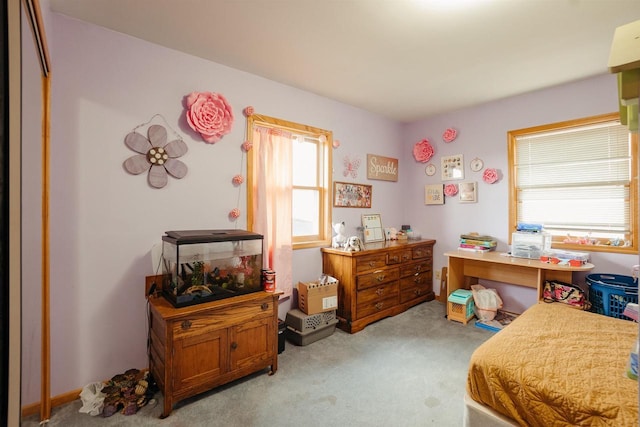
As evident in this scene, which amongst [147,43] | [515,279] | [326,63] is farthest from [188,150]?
[515,279]

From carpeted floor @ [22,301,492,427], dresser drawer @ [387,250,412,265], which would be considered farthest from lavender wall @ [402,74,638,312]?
carpeted floor @ [22,301,492,427]

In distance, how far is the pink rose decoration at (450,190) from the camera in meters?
3.84

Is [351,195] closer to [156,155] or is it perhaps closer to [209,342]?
[156,155]

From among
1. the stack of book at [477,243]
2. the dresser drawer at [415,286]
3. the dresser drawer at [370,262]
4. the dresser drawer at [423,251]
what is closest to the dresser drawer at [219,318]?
the dresser drawer at [370,262]

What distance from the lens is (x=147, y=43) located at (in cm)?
225

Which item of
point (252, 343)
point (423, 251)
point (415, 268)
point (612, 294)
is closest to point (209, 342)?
point (252, 343)

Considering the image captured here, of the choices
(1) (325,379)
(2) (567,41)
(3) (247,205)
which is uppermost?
(2) (567,41)

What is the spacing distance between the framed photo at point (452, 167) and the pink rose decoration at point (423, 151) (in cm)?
19

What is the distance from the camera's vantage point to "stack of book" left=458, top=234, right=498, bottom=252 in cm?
343

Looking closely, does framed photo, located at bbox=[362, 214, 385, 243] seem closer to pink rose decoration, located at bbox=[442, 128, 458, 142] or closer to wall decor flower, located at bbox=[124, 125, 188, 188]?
pink rose decoration, located at bbox=[442, 128, 458, 142]

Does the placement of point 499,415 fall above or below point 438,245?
below

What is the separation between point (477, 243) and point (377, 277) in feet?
4.27

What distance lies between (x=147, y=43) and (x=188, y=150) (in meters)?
0.83

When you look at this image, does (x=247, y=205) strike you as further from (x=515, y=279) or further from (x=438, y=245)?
(x=515, y=279)
